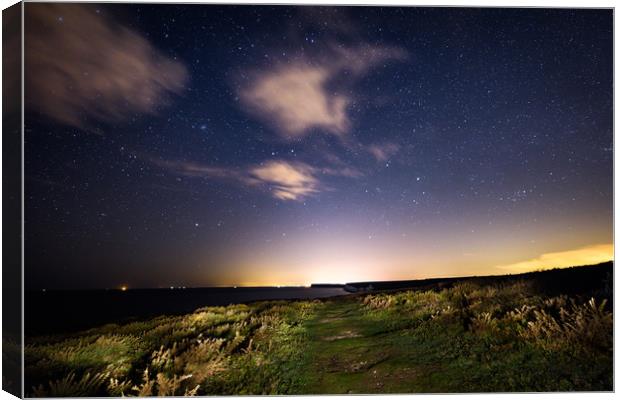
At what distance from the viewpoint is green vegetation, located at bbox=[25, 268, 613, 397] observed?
18.6 feet

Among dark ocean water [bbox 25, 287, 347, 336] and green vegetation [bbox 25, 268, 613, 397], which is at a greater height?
green vegetation [bbox 25, 268, 613, 397]

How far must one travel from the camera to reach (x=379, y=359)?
640 cm

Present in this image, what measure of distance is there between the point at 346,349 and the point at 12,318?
607cm

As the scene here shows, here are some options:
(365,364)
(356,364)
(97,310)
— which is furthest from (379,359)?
(97,310)

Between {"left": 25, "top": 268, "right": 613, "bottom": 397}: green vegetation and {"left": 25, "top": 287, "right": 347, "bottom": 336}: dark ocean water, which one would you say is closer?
{"left": 25, "top": 268, "right": 613, "bottom": 397}: green vegetation

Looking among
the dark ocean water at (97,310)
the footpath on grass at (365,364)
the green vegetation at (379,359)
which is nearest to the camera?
the green vegetation at (379,359)

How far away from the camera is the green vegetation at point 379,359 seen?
223 inches

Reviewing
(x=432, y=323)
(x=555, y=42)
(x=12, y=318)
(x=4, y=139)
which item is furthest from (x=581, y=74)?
(x=12, y=318)

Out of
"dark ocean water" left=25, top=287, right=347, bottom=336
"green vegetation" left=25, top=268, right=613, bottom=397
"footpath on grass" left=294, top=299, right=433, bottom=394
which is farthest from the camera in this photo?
"dark ocean water" left=25, top=287, right=347, bottom=336

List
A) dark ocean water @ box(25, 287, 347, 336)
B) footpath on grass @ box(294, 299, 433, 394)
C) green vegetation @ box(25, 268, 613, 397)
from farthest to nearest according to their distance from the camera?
dark ocean water @ box(25, 287, 347, 336) < footpath on grass @ box(294, 299, 433, 394) < green vegetation @ box(25, 268, 613, 397)

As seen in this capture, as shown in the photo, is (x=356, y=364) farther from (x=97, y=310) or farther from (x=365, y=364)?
(x=97, y=310)

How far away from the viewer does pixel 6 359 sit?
20.1 ft

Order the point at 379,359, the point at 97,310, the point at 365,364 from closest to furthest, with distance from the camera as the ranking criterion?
the point at 365,364
the point at 379,359
the point at 97,310

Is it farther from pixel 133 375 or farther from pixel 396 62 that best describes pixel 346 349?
pixel 396 62
